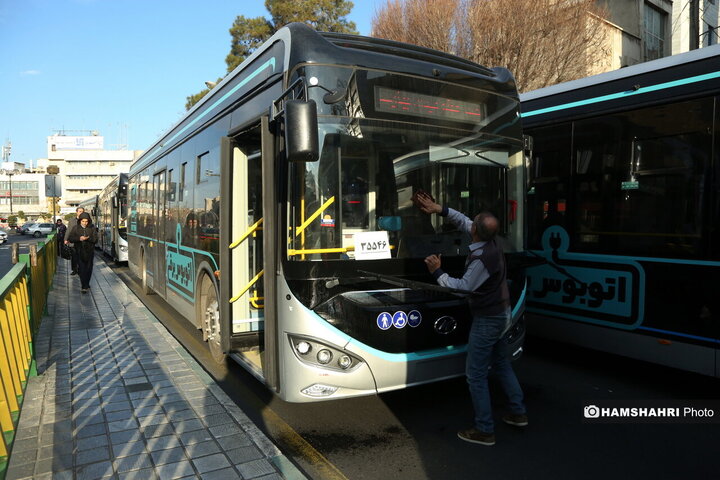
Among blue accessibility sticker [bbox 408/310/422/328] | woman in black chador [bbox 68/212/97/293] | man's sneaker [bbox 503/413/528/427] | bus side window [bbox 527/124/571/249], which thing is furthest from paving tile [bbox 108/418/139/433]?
woman in black chador [bbox 68/212/97/293]

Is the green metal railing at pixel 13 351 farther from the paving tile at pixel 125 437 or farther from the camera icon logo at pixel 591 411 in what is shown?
the camera icon logo at pixel 591 411

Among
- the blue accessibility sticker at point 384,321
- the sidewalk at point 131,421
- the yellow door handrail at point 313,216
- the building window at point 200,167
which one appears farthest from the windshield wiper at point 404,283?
the building window at point 200,167

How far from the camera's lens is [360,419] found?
449cm

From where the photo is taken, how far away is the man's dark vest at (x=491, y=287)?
3.79 metres

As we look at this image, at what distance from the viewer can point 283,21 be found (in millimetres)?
25484

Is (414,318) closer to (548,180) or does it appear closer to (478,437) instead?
(478,437)

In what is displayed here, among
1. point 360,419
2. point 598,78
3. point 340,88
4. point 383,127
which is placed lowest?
point 360,419

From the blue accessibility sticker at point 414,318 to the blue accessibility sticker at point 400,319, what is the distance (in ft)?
0.15

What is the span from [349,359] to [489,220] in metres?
1.50

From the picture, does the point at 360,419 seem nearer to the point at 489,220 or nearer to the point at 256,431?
the point at 256,431

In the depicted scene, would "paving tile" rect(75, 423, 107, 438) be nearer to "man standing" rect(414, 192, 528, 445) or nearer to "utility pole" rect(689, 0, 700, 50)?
"man standing" rect(414, 192, 528, 445)

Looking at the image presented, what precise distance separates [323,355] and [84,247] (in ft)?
33.4

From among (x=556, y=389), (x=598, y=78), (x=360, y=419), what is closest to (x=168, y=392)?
(x=360, y=419)

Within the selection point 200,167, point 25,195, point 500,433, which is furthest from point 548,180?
point 25,195
